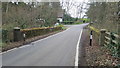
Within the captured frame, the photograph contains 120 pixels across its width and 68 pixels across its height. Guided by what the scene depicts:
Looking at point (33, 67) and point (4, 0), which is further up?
point (4, 0)

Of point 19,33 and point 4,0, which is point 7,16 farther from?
point 19,33

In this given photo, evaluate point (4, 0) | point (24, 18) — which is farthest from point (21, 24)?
point (4, 0)

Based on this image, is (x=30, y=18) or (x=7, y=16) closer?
(x=7, y=16)

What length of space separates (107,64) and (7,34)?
350 inches

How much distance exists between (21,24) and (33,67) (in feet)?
53.1

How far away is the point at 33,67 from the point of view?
664 centimetres

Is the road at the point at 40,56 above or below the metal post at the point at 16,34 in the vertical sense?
below

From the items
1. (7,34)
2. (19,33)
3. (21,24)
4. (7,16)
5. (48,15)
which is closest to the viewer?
(7,34)

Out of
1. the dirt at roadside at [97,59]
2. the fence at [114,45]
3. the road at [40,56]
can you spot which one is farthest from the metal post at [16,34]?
the fence at [114,45]

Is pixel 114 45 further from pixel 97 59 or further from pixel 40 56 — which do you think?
pixel 40 56

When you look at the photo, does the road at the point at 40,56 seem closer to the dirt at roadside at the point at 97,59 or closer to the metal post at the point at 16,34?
the dirt at roadside at the point at 97,59

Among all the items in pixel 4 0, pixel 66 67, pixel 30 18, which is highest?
pixel 4 0

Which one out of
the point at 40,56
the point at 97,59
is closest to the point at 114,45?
the point at 97,59

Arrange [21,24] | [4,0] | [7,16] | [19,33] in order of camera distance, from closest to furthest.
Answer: [19,33] < [7,16] < [21,24] < [4,0]
